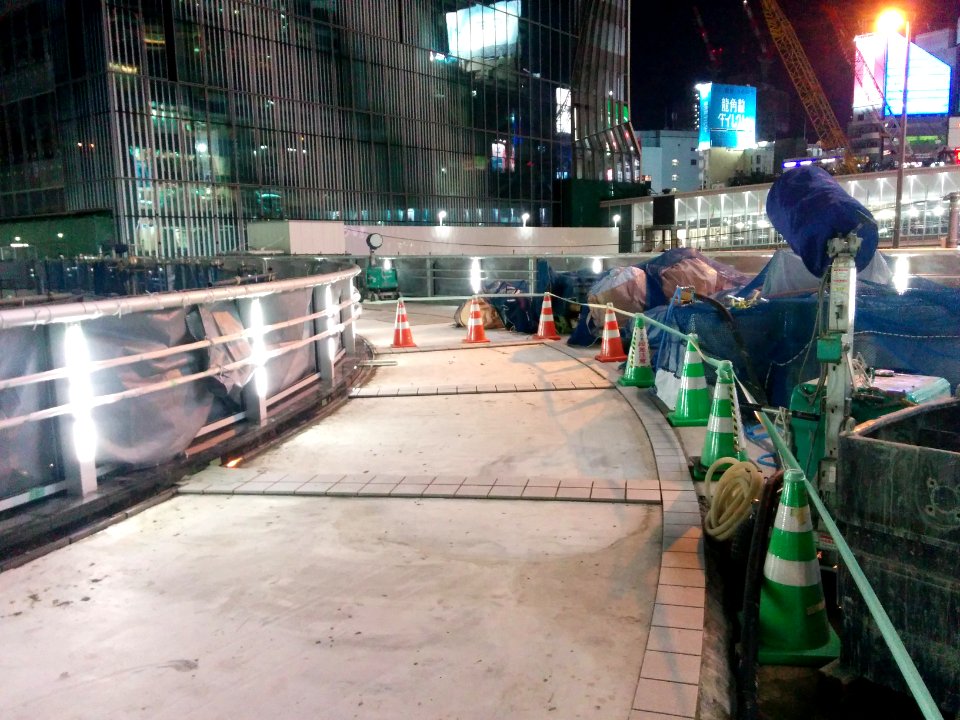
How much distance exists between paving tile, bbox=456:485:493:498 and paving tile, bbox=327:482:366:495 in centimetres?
75

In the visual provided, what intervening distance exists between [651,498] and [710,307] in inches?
129

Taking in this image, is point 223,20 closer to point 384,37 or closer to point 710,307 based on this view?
point 384,37

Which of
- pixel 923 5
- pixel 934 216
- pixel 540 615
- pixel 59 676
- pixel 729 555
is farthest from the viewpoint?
pixel 923 5

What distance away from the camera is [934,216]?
27.7 metres

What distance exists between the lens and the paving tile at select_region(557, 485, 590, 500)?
520 centimetres

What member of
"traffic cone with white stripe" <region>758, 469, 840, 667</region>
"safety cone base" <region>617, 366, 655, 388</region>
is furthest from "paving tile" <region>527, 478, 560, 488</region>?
"safety cone base" <region>617, 366, 655, 388</region>

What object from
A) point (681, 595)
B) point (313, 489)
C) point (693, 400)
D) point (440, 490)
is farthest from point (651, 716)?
point (693, 400)

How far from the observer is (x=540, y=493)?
5.30 metres

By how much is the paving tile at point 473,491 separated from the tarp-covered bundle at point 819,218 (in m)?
2.64

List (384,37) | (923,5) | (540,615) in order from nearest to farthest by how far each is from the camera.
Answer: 1. (540,615)
2. (384,37)
3. (923,5)

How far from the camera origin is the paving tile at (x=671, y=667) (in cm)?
298

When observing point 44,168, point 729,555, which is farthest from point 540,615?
point 44,168

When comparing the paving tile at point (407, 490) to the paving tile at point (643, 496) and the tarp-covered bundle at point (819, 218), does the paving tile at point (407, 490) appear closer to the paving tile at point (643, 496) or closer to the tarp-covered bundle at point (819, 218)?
the paving tile at point (643, 496)

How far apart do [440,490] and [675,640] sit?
8.08ft
